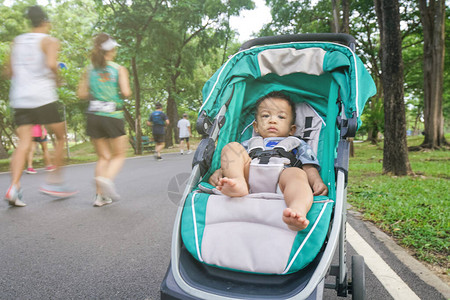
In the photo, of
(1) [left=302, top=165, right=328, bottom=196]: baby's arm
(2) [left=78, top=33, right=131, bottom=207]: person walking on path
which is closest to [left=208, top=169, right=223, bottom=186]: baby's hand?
(1) [left=302, top=165, right=328, bottom=196]: baby's arm

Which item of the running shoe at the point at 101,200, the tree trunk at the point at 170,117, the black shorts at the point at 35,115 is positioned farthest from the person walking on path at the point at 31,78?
the tree trunk at the point at 170,117

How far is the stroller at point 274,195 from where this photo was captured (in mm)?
1733

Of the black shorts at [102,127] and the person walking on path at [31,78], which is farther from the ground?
the person walking on path at [31,78]

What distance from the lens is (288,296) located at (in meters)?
1.61

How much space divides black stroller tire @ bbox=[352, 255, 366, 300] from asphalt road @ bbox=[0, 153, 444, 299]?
12.9 inches

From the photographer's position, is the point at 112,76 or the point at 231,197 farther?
the point at 112,76

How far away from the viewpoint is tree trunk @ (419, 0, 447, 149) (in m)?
Result: 12.5

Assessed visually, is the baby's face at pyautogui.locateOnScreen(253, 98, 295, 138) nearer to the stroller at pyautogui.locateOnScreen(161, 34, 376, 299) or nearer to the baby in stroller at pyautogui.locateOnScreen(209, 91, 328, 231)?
the baby in stroller at pyautogui.locateOnScreen(209, 91, 328, 231)

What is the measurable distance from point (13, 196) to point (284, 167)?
3.55 meters

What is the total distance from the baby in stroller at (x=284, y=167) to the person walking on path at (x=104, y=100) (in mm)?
2067

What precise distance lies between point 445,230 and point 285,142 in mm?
2045

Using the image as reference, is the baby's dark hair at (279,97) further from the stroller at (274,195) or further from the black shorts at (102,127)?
the black shorts at (102,127)

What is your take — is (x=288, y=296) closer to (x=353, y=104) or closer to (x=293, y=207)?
(x=293, y=207)

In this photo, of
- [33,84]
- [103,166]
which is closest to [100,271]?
[103,166]
